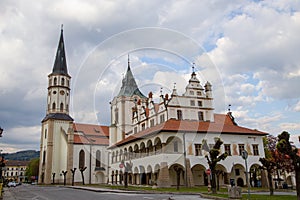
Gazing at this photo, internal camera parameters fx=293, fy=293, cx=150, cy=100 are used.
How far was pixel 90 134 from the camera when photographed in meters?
75.6

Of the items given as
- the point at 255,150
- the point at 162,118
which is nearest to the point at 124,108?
the point at 162,118

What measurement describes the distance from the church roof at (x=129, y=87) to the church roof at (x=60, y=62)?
593 inches

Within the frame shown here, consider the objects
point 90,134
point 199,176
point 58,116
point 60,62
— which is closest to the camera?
point 199,176

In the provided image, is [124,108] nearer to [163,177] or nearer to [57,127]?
[57,127]

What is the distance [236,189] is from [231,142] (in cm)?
2256

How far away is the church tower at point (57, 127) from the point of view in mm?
65438

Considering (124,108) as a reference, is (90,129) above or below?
below

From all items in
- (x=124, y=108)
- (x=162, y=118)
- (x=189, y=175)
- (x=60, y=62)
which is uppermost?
(x=60, y=62)

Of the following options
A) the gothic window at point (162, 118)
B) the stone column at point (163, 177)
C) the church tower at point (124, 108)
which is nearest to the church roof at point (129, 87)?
the church tower at point (124, 108)

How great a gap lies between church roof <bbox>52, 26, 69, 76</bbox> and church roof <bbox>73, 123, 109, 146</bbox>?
1401 cm

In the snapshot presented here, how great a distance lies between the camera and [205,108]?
4588cm

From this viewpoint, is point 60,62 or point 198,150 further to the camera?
point 60,62

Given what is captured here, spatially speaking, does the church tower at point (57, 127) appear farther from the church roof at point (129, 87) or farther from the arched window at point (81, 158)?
the church roof at point (129, 87)

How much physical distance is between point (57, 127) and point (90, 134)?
10.0 meters
